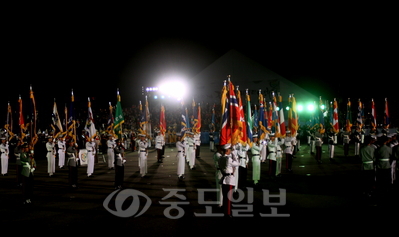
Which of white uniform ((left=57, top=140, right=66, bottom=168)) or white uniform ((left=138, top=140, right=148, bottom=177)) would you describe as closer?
white uniform ((left=138, top=140, right=148, bottom=177))

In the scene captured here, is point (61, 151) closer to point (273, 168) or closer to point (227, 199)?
point (273, 168)

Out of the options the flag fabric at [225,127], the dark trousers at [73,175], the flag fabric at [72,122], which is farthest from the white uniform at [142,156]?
the flag fabric at [225,127]

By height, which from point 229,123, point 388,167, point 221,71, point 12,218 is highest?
point 221,71

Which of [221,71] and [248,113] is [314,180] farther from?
[221,71]

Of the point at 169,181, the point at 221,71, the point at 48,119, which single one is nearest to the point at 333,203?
the point at 169,181

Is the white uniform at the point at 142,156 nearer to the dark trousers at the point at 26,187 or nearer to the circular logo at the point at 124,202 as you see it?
the circular logo at the point at 124,202

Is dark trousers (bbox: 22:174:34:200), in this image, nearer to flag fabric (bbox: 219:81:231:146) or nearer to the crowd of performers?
the crowd of performers

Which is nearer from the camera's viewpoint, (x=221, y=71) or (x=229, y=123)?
(x=229, y=123)

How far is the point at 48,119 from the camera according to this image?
92.7 ft

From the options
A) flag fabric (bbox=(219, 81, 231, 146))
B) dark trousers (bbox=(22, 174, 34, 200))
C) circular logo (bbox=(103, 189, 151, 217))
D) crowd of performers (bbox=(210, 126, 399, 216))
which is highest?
flag fabric (bbox=(219, 81, 231, 146))

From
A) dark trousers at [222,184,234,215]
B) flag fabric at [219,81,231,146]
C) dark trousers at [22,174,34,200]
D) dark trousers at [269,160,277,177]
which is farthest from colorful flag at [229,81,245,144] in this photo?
dark trousers at [22,174,34,200]

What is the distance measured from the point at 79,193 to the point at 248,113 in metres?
6.52

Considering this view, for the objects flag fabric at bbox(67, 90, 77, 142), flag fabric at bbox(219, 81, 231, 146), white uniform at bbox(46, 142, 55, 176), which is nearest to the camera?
flag fabric at bbox(219, 81, 231, 146)

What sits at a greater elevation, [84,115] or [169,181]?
[84,115]
